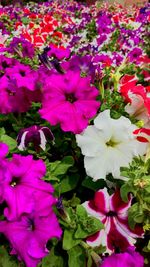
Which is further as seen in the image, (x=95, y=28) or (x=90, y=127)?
(x=95, y=28)

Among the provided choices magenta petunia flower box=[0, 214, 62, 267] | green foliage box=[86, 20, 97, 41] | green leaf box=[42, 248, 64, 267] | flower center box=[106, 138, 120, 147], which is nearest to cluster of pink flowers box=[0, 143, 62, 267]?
magenta petunia flower box=[0, 214, 62, 267]

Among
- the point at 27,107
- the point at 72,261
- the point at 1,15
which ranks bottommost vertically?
the point at 1,15

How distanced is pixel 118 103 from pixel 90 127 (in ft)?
0.78

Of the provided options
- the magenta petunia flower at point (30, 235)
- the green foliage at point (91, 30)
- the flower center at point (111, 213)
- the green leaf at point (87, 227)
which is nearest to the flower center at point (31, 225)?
the magenta petunia flower at point (30, 235)

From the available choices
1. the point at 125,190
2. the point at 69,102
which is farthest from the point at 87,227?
the point at 69,102

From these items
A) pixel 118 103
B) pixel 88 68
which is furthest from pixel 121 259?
pixel 88 68

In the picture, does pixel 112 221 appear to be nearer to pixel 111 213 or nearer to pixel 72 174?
pixel 111 213

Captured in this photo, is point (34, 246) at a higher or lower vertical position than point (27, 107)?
lower

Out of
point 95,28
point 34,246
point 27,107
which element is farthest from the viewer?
point 95,28

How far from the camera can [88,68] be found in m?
1.51

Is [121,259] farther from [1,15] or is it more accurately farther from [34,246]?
[1,15]

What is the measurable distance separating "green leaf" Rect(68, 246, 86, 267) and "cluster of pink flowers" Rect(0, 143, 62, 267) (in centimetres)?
9

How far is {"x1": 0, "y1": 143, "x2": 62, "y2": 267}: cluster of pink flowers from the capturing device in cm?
89

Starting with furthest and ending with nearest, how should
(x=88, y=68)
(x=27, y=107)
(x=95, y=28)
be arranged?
1. (x=95, y=28)
2. (x=88, y=68)
3. (x=27, y=107)
